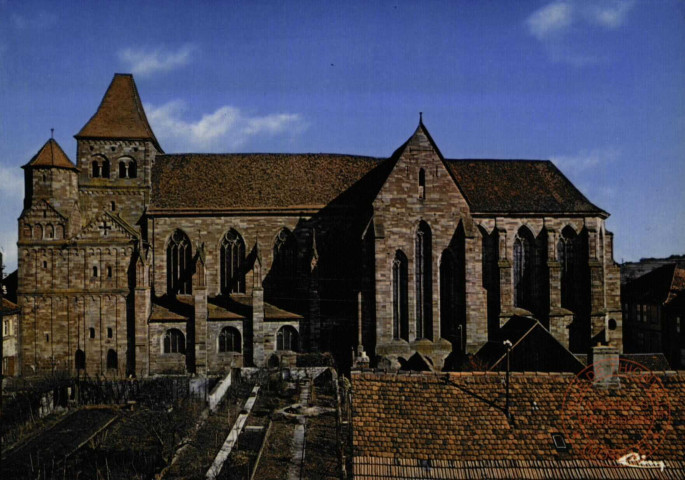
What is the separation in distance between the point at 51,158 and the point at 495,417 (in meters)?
40.3

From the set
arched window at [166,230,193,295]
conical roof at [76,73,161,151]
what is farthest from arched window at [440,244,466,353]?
conical roof at [76,73,161,151]

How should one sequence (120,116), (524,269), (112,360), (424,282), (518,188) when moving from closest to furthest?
(424,282) → (112,360) → (524,269) → (518,188) → (120,116)

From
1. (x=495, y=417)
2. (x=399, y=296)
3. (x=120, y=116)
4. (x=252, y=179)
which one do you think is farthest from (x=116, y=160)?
(x=495, y=417)

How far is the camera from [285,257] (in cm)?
4728

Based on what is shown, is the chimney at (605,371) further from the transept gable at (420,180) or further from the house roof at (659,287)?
the house roof at (659,287)

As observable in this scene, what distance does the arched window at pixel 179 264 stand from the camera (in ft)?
153

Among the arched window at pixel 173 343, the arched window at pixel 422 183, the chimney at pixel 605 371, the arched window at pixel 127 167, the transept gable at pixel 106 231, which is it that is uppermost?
the arched window at pixel 127 167

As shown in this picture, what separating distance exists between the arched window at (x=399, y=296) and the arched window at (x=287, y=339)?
8641 millimetres

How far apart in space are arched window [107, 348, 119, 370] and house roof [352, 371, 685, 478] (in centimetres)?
3000

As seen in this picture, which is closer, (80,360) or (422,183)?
(422,183)

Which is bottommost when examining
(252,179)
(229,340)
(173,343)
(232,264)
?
(173,343)

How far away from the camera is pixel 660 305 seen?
55.9 m

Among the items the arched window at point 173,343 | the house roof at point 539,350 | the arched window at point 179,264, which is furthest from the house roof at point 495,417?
the arched window at point 179,264

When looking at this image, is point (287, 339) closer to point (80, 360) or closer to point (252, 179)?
point (252, 179)
